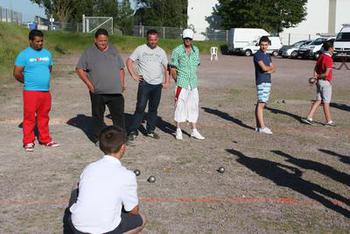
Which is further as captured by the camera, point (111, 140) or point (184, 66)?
point (184, 66)

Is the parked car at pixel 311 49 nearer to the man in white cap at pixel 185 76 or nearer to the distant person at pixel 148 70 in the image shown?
the man in white cap at pixel 185 76

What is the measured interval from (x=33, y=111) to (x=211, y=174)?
2.89m

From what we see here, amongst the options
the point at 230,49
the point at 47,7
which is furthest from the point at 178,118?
the point at 47,7

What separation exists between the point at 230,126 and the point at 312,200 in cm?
484

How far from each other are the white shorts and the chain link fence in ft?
110

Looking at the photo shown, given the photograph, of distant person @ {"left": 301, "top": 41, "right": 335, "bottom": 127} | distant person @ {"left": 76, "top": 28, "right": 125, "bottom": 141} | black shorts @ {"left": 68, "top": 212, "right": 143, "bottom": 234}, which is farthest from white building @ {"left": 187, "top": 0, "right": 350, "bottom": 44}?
black shorts @ {"left": 68, "top": 212, "right": 143, "bottom": 234}

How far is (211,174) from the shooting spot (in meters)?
7.12

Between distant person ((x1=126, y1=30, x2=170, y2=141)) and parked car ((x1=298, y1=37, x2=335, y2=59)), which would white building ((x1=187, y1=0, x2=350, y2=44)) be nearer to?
parked car ((x1=298, y1=37, x2=335, y2=59))

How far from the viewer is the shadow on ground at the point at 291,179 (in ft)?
19.9

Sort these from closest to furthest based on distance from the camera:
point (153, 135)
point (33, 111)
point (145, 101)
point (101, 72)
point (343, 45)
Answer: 1. point (33, 111)
2. point (101, 72)
3. point (145, 101)
4. point (153, 135)
5. point (343, 45)

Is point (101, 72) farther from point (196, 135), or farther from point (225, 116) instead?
point (225, 116)

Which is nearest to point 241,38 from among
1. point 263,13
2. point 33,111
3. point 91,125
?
point 263,13

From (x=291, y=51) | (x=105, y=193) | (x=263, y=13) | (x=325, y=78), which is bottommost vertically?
(x=105, y=193)

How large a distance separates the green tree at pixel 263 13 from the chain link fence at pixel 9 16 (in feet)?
79.9
